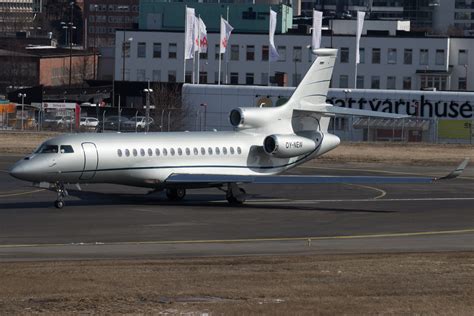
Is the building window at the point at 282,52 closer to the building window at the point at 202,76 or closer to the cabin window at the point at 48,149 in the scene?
the building window at the point at 202,76

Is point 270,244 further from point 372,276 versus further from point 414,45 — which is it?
point 414,45

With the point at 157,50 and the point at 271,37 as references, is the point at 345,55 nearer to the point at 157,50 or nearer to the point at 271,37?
the point at 157,50

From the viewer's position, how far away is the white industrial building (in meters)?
112

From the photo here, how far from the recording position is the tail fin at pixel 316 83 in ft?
149

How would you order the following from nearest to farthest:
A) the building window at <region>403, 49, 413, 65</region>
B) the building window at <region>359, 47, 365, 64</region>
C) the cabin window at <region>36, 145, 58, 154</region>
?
the cabin window at <region>36, 145, 58, 154</region> < the building window at <region>403, 49, 413, 65</region> < the building window at <region>359, 47, 365, 64</region>

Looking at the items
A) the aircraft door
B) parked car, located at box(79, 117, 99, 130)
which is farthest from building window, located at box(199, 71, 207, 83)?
the aircraft door

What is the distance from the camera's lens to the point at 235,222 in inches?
1494

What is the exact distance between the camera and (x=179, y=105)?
3541 inches

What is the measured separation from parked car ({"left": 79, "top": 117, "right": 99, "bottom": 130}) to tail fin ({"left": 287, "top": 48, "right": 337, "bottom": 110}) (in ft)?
141

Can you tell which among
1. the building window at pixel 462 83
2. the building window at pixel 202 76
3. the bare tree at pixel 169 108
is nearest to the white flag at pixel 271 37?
the bare tree at pixel 169 108

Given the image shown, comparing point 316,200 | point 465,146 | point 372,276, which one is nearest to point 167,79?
point 465,146

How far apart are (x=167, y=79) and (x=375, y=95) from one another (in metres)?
36.8

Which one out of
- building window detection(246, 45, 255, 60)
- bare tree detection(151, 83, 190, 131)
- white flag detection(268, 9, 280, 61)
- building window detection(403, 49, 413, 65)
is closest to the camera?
bare tree detection(151, 83, 190, 131)

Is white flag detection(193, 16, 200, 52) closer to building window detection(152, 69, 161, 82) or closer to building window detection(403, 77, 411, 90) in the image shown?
building window detection(152, 69, 161, 82)
